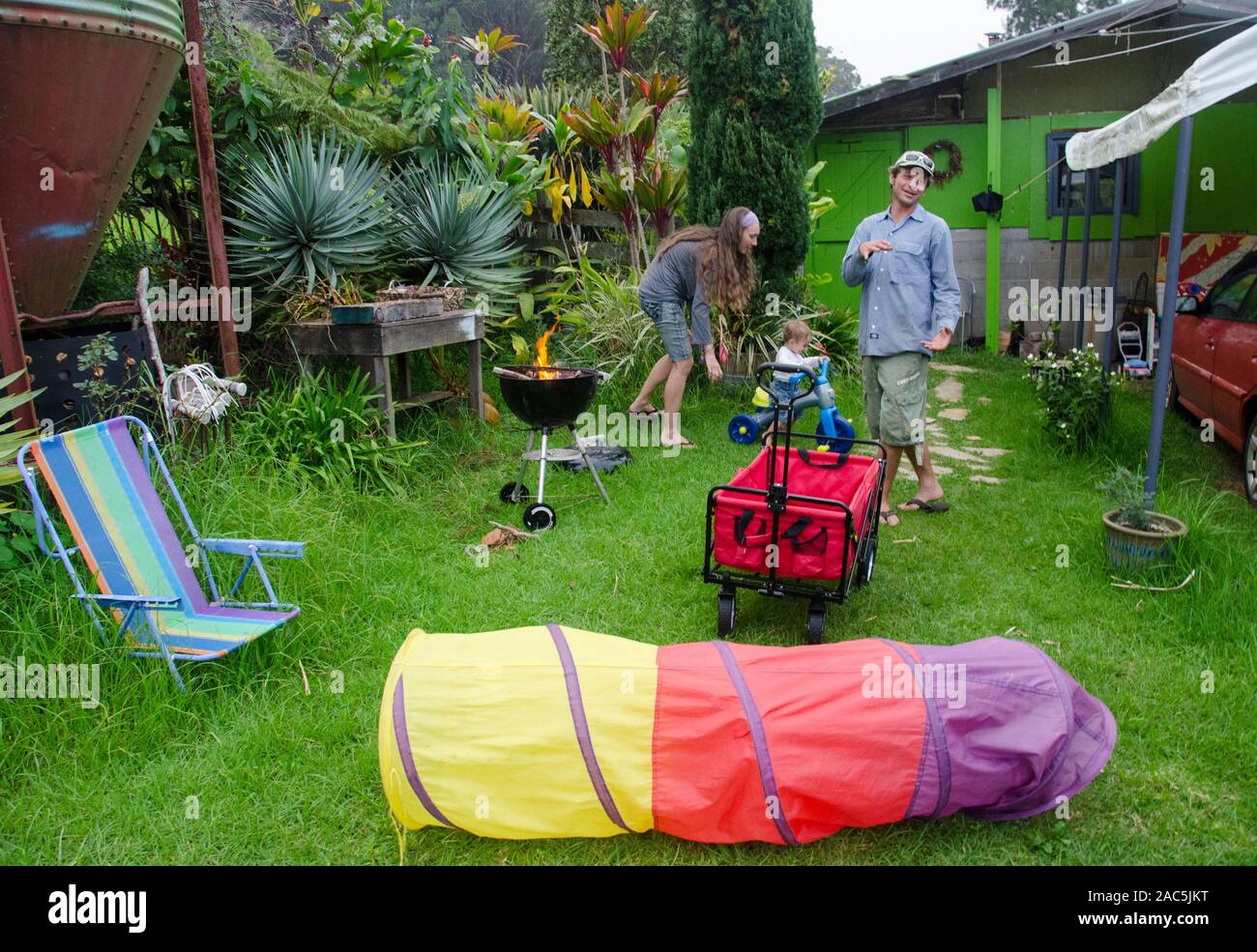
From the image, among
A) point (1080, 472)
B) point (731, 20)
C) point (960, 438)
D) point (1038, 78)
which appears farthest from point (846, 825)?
point (1038, 78)

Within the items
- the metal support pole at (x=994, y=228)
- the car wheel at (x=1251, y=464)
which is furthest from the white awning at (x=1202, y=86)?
the metal support pole at (x=994, y=228)

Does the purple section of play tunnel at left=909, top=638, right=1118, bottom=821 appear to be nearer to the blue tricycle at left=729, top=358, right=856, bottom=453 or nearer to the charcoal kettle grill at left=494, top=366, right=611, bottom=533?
the blue tricycle at left=729, top=358, right=856, bottom=453

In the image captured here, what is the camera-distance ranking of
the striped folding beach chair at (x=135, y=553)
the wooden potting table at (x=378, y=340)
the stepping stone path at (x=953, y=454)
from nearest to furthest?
the striped folding beach chair at (x=135, y=553) < the wooden potting table at (x=378, y=340) < the stepping stone path at (x=953, y=454)

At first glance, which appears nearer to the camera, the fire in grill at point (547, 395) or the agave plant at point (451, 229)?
the fire in grill at point (547, 395)

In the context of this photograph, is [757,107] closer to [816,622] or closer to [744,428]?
[744,428]

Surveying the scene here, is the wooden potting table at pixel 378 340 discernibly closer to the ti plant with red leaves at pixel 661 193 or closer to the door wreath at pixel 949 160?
the ti plant with red leaves at pixel 661 193

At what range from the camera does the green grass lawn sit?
3.01 metres

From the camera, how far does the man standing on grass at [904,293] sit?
530 cm

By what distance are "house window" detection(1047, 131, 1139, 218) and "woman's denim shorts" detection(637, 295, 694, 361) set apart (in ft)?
21.1

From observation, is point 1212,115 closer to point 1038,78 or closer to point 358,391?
point 1038,78

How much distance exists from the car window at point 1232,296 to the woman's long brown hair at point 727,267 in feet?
11.2

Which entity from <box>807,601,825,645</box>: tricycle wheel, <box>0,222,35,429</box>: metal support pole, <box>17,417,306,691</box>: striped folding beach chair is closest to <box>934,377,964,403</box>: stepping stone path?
<box>807,601,825,645</box>: tricycle wheel

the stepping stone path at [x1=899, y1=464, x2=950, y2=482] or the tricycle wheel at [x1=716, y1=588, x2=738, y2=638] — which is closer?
the tricycle wheel at [x1=716, y1=588, x2=738, y2=638]
